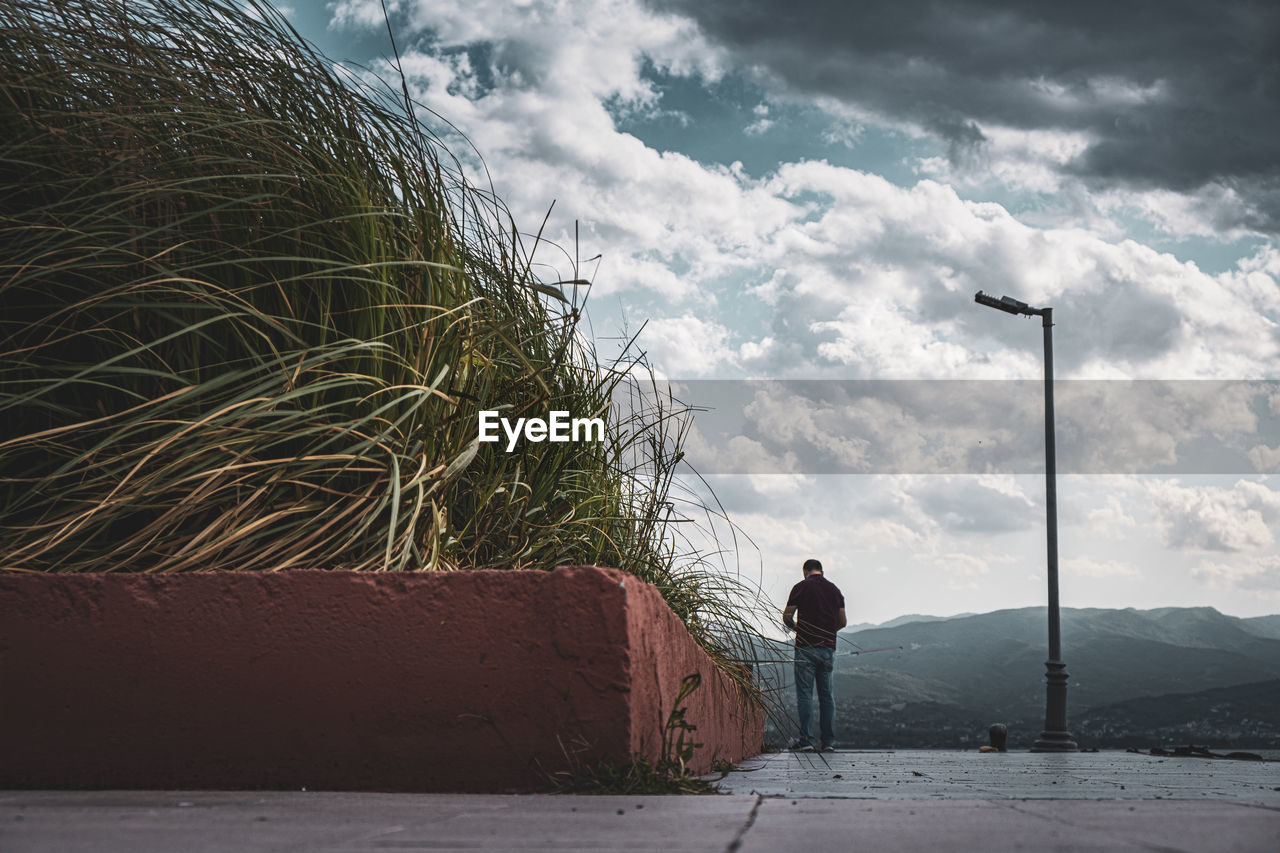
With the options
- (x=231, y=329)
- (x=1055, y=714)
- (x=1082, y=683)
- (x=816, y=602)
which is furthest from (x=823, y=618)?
(x=1082, y=683)

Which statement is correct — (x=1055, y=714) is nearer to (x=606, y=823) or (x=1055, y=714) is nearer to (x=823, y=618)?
(x=823, y=618)

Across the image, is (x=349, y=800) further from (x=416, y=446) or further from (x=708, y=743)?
(x=708, y=743)

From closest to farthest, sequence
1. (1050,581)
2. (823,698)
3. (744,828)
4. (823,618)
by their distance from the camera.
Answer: (744,828) < (823,618) < (823,698) < (1050,581)

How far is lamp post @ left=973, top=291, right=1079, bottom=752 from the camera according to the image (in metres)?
12.4

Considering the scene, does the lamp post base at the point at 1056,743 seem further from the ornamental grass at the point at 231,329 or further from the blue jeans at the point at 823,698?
the ornamental grass at the point at 231,329

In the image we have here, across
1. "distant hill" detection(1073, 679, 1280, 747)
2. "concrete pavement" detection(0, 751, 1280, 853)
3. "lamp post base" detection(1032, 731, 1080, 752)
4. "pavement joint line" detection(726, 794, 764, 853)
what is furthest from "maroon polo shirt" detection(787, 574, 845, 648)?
"distant hill" detection(1073, 679, 1280, 747)

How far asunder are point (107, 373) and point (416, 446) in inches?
39.3

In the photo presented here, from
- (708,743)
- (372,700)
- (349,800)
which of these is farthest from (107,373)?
(708,743)

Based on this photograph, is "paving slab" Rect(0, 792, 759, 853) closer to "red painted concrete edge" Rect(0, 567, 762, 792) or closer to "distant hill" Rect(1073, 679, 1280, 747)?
"red painted concrete edge" Rect(0, 567, 762, 792)

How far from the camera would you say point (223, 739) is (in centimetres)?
267

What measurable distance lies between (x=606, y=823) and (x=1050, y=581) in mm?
13436

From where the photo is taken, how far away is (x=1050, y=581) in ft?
46.2

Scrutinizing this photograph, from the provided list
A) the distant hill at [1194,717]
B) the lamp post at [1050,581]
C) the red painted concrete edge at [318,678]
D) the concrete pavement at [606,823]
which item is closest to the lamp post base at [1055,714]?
the lamp post at [1050,581]

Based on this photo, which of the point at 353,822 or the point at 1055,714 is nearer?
the point at 353,822
